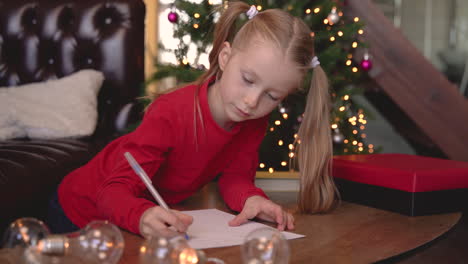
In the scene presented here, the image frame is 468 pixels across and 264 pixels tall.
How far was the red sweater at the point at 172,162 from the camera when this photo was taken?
2.85 feet

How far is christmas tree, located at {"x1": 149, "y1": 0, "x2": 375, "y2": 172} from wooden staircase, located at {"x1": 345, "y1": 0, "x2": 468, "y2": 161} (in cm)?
35

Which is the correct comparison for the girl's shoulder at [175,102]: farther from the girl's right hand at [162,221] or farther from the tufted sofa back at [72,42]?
the tufted sofa back at [72,42]

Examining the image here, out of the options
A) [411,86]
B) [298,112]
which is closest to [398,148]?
[411,86]

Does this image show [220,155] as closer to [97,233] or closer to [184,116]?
[184,116]

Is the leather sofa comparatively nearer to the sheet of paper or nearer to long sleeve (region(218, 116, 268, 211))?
long sleeve (region(218, 116, 268, 211))

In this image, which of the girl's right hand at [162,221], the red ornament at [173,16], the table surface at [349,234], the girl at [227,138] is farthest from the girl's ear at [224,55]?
the red ornament at [173,16]

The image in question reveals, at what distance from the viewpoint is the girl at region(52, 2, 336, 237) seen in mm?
855

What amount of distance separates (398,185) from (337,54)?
106 cm

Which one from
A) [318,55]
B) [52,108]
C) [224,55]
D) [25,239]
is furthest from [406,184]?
[52,108]

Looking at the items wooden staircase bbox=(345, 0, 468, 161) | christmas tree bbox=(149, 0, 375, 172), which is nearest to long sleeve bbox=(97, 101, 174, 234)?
christmas tree bbox=(149, 0, 375, 172)

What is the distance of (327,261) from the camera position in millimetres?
587

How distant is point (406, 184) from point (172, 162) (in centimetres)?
49

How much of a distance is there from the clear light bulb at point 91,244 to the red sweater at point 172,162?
302mm

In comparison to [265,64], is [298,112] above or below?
below
